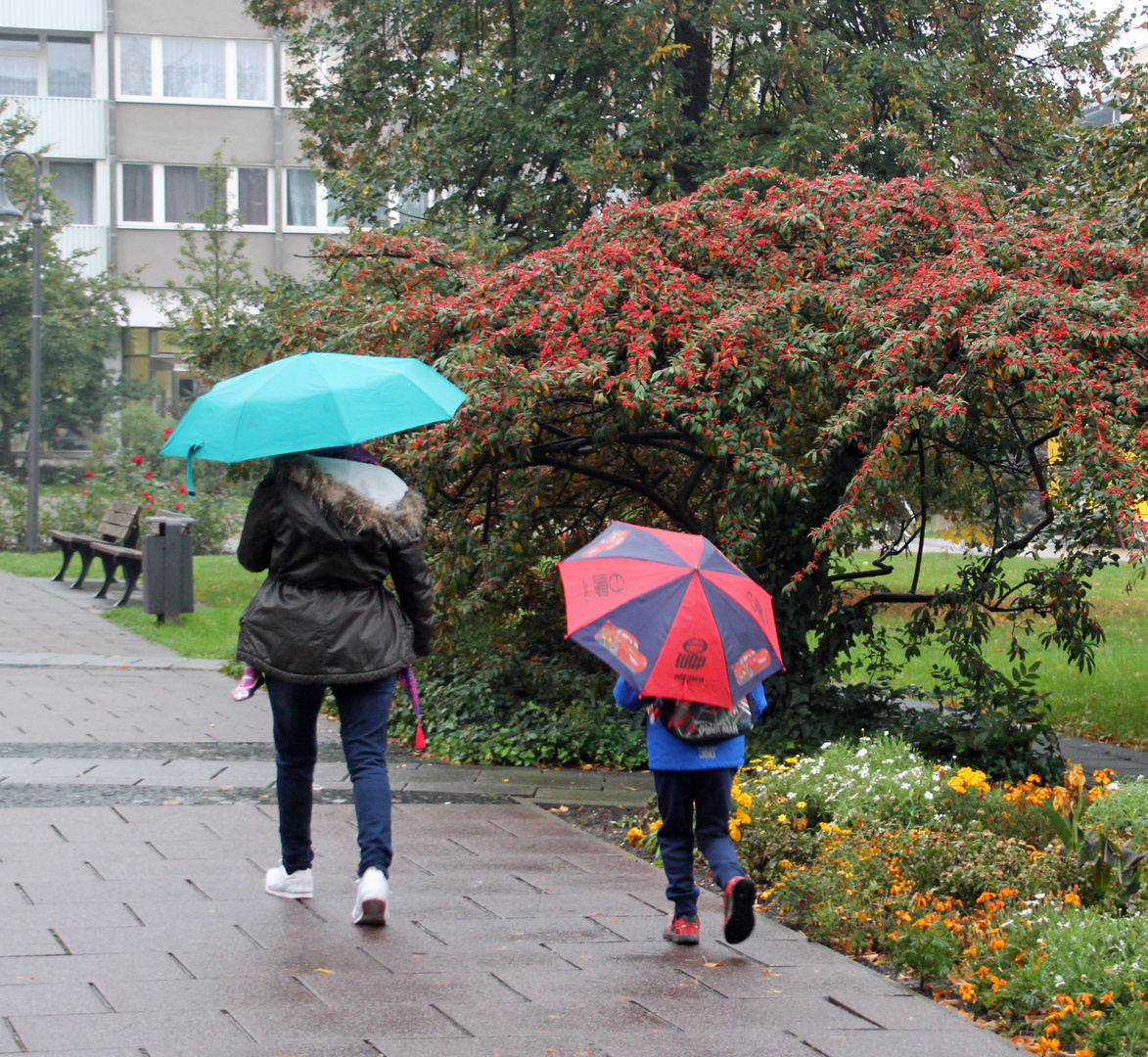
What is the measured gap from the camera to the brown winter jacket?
4469mm

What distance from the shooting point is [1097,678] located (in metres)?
11.7

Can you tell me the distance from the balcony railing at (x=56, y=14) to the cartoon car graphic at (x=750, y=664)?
37.8 metres

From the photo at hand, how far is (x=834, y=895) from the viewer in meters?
4.78

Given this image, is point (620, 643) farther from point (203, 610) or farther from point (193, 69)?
point (193, 69)

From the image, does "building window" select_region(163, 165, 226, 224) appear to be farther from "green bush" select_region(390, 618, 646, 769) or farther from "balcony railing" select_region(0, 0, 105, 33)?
"green bush" select_region(390, 618, 646, 769)

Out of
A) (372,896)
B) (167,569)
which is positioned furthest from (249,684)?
(167,569)

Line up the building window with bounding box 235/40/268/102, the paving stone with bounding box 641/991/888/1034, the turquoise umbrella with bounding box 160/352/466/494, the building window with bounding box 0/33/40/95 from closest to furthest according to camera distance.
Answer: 1. the paving stone with bounding box 641/991/888/1034
2. the turquoise umbrella with bounding box 160/352/466/494
3. the building window with bounding box 235/40/268/102
4. the building window with bounding box 0/33/40/95

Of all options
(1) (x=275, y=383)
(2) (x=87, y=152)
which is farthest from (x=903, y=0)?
(2) (x=87, y=152)

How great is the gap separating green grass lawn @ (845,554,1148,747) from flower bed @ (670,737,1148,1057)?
2.52 metres

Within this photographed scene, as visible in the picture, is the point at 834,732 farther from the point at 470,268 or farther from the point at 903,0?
the point at 903,0

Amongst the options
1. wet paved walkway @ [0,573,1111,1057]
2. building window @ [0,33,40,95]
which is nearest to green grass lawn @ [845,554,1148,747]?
wet paved walkway @ [0,573,1111,1057]

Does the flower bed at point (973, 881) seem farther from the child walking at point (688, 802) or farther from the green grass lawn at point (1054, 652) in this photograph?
the green grass lawn at point (1054, 652)

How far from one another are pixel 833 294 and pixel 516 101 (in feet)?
32.9

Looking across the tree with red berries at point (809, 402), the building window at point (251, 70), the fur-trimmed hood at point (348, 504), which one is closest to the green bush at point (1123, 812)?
the tree with red berries at point (809, 402)
